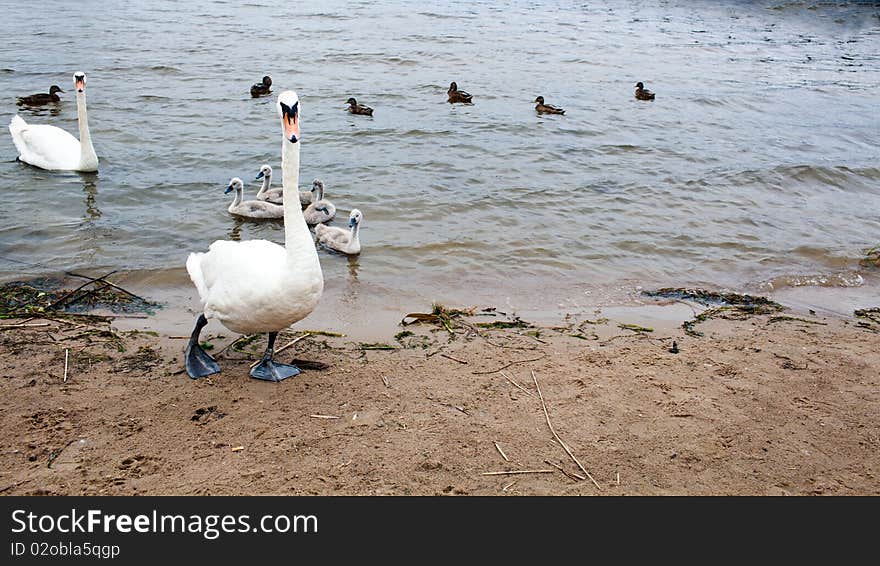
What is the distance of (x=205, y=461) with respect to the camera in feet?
15.1

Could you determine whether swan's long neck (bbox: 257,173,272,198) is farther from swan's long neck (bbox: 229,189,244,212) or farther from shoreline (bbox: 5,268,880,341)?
shoreline (bbox: 5,268,880,341)

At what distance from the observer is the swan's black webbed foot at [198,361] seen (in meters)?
5.77

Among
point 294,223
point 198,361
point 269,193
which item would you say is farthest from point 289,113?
point 269,193

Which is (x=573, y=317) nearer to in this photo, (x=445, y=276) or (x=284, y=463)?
(x=445, y=276)

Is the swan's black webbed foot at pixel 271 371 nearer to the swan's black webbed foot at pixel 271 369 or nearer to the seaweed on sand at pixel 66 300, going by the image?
the swan's black webbed foot at pixel 271 369

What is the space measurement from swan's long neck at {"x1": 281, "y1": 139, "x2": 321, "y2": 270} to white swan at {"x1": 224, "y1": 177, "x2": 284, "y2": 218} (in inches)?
193

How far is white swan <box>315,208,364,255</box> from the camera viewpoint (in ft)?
30.6

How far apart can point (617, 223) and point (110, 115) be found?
936cm

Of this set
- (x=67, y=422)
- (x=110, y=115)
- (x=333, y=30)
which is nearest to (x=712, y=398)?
(x=67, y=422)

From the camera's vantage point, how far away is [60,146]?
11898mm

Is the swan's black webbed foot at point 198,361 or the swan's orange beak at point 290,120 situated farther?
the swan's black webbed foot at point 198,361

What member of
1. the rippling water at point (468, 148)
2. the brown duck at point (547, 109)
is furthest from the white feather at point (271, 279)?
the brown duck at point (547, 109)

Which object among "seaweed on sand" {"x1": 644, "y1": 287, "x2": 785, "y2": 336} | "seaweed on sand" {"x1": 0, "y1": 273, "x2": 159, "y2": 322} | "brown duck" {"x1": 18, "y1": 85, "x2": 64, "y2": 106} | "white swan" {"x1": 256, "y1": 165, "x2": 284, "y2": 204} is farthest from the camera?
"brown duck" {"x1": 18, "y1": 85, "x2": 64, "y2": 106}

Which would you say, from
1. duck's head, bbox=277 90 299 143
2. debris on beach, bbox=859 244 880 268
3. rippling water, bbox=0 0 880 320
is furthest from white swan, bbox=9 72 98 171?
debris on beach, bbox=859 244 880 268
